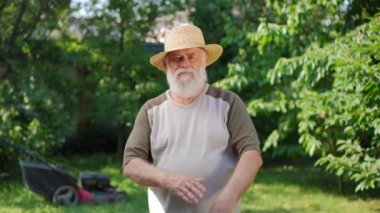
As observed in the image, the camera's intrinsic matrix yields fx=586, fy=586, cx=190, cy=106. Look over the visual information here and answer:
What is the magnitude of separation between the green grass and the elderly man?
176 inches

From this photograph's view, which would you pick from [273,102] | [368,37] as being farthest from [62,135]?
[368,37]

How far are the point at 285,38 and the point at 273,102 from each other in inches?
38.8

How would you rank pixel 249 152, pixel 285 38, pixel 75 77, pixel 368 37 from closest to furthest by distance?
1. pixel 249 152
2. pixel 368 37
3. pixel 285 38
4. pixel 75 77

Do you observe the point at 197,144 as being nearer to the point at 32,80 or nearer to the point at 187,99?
the point at 187,99

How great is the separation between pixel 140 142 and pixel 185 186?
0.32 m

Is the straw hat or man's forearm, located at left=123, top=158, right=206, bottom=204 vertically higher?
the straw hat

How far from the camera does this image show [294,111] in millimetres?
8367

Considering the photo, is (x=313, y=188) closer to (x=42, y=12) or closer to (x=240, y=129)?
(x=42, y=12)

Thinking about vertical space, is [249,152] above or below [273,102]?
above

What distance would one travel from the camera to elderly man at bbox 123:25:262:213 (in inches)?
102

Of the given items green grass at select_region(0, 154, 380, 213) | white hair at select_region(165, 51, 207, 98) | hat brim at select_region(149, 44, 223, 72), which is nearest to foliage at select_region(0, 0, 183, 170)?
green grass at select_region(0, 154, 380, 213)

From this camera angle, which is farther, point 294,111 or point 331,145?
point 294,111

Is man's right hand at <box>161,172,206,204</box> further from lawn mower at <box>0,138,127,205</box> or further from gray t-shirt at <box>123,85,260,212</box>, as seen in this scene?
lawn mower at <box>0,138,127,205</box>

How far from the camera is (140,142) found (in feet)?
8.81
